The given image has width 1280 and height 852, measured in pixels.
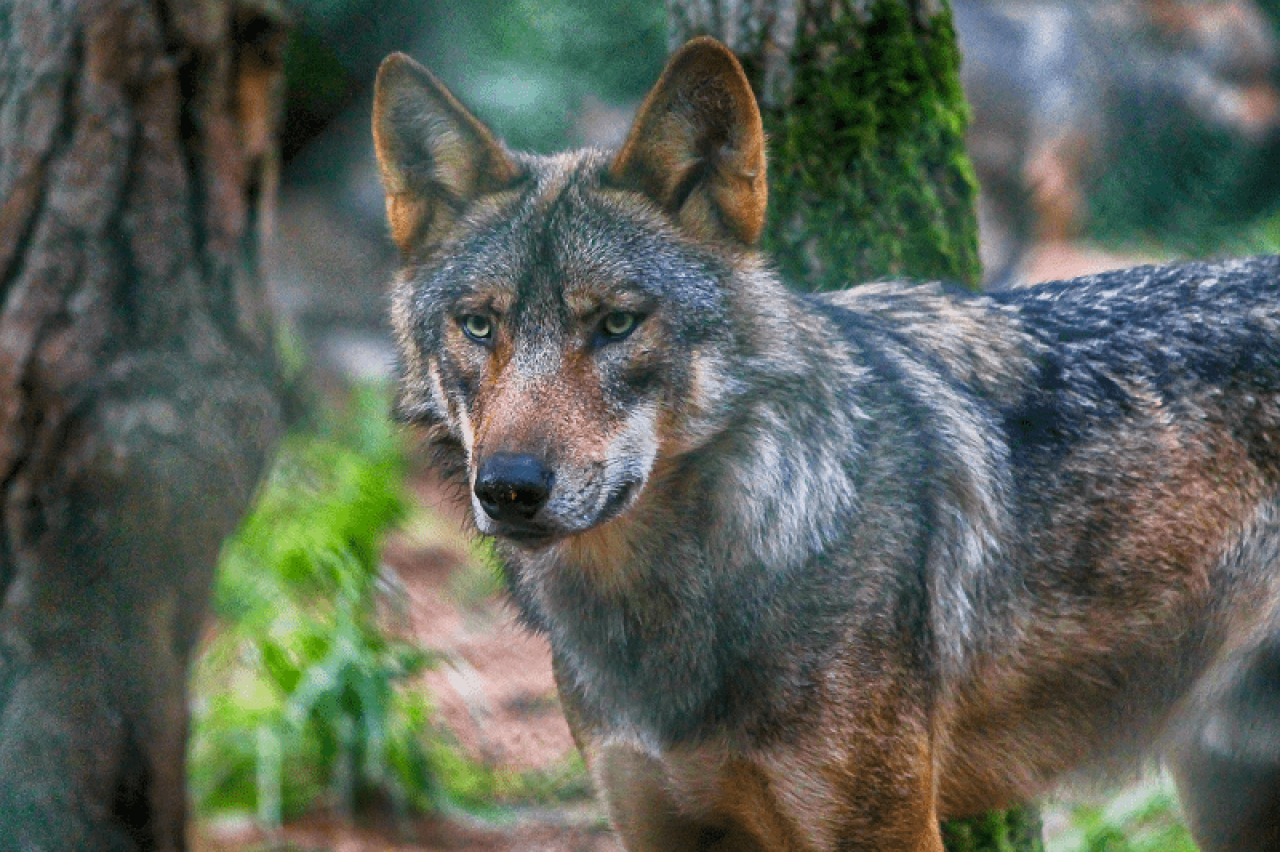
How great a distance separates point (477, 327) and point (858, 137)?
1.91 metres

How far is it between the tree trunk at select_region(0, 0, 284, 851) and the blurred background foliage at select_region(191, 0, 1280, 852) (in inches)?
25.7

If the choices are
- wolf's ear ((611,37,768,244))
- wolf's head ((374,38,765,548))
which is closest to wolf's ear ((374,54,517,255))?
wolf's head ((374,38,765,548))

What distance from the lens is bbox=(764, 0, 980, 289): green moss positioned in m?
4.33

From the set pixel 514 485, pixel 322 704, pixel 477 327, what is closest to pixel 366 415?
pixel 322 704

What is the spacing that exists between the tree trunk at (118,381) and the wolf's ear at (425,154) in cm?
133

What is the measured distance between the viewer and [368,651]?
18.8 feet

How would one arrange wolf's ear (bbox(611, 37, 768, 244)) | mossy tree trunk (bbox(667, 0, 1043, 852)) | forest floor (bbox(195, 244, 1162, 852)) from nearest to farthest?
wolf's ear (bbox(611, 37, 768, 244)) < mossy tree trunk (bbox(667, 0, 1043, 852)) < forest floor (bbox(195, 244, 1162, 852))

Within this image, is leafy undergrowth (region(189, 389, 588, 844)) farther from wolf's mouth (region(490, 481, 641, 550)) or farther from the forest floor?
wolf's mouth (region(490, 481, 641, 550))

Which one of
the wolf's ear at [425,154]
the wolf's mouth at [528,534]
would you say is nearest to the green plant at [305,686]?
the wolf's ear at [425,154]

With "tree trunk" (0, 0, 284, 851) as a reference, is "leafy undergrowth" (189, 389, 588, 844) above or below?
below

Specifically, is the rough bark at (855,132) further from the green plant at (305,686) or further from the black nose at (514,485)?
the green plant at (305,686)

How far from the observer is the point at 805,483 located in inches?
124

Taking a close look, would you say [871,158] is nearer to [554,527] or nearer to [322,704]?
[554,527]

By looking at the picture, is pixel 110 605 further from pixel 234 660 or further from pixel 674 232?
pixel 674 232
